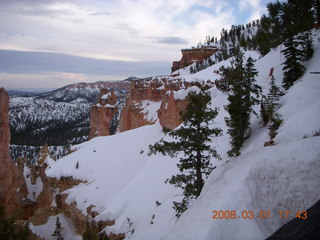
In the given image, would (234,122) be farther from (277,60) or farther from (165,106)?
(165,106)

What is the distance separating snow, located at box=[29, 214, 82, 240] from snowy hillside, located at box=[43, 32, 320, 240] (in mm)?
465

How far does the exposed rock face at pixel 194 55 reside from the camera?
117956 millimetres

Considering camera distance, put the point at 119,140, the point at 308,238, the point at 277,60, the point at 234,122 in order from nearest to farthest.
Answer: the point at 308,238 → the point at 234,122 → the point at 277,60 → the point at 119,140

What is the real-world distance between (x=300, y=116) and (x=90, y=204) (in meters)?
17.6

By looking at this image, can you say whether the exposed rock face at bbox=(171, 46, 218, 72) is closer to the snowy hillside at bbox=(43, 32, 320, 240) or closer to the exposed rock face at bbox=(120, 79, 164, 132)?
the exposed rock face at bbox=(120, 79, 164, 132)

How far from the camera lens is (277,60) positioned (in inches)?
972

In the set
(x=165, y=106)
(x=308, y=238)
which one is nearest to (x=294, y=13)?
(x=308, y=238)

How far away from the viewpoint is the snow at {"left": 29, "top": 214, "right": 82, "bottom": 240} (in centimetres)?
2061

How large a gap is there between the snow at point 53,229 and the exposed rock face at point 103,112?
3377cm
